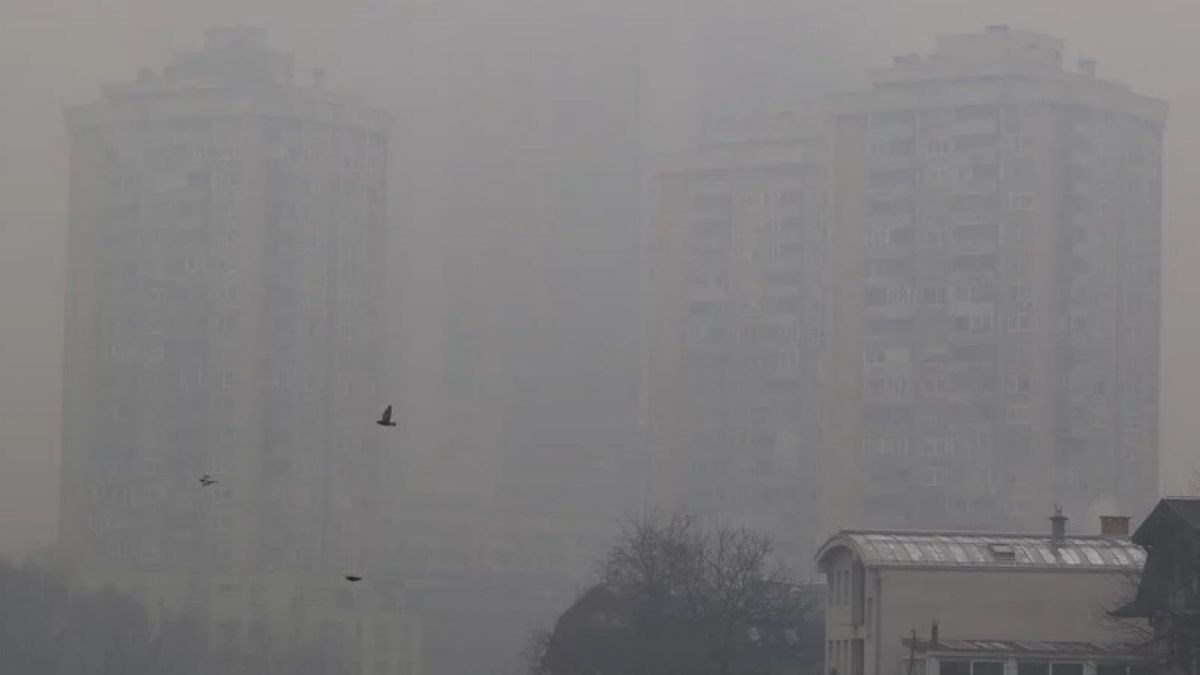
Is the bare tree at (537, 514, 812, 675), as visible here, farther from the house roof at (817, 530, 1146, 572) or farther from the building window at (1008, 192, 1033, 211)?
the building window at (1008, 192, 1033, 211)

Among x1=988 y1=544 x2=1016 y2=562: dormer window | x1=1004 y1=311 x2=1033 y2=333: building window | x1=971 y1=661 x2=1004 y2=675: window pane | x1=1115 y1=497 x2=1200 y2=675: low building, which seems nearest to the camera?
x1=1115 y1=497 x2=1200 y2=675: low building

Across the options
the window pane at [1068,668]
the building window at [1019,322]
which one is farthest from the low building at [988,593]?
the building window at [1019,322]

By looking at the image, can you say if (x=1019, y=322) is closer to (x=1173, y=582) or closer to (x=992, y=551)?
(x=992, y=551)

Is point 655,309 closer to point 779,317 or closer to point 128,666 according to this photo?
point 779,317

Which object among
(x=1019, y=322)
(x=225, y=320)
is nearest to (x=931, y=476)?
(x=1019, y=322)

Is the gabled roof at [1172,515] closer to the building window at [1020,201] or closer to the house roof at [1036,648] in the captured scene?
the house roof at [1036,648]

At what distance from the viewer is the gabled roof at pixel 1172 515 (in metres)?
50.5

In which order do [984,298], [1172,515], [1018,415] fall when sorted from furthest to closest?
[984,298] < [1018,415] < [1172,515]

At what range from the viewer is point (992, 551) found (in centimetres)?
5750

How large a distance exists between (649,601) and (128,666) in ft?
109

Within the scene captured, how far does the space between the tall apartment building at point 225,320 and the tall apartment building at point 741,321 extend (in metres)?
14.8

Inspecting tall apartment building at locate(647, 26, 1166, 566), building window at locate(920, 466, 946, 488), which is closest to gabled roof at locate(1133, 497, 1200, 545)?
tall apartment building at locate(647, 26, 1166, 566)

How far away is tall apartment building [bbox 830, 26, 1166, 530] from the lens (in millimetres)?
119625

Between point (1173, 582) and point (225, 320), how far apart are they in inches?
3134
